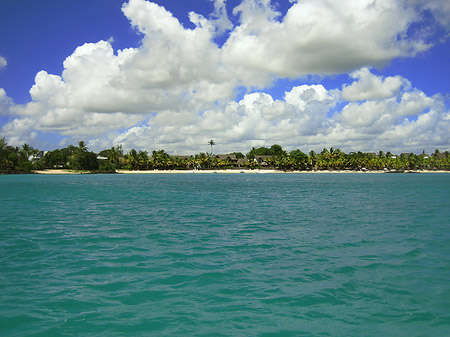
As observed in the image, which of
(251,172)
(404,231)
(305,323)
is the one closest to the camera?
(305,323)

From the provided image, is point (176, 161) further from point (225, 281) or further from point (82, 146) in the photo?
point (225, 281)

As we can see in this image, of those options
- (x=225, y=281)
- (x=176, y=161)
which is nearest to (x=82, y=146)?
(x=176, y=161)

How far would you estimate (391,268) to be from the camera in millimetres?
12180

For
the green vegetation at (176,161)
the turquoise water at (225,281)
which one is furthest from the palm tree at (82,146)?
the turquoise water at (225,281)

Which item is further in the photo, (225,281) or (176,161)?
(176,161)

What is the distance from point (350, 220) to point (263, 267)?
46.1 feet

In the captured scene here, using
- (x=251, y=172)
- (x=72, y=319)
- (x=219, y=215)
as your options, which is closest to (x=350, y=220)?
(x=219, y=215)

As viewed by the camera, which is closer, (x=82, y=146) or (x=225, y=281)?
(x=225, y=281)

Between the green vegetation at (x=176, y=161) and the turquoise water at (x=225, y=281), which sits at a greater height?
the green vegetation at (x=176, y=161)

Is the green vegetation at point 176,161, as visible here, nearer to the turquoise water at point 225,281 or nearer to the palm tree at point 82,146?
the palm tree at point 82,146

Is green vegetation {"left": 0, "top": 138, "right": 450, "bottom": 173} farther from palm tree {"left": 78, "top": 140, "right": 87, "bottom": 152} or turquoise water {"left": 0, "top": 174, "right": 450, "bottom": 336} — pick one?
turquoise water {"left": 0, "top": 174, "right": 450, "bottom": 336}

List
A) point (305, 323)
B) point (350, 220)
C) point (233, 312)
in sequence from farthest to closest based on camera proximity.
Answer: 1. point (350, 220)
2. point (233, 312)
3. point (305, 323)

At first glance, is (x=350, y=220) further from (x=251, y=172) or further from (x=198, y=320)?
(x=251, y=172)

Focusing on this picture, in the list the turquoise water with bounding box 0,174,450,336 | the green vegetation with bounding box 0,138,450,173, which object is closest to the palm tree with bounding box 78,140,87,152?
the green vegetation with bounding box 0,138,450,173
